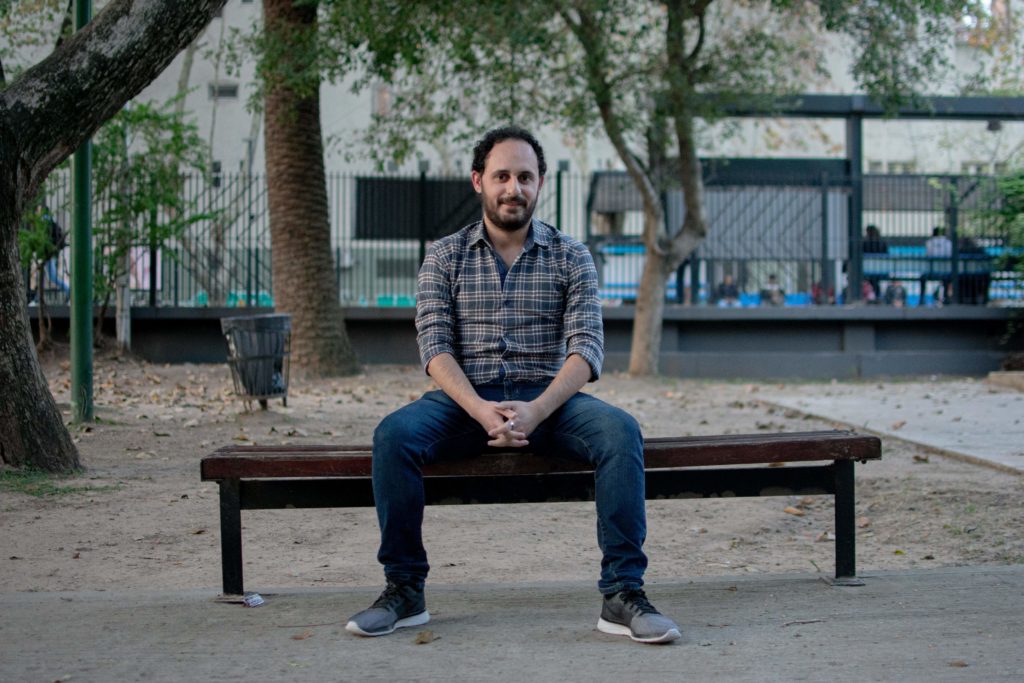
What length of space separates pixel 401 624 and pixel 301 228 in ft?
34.1

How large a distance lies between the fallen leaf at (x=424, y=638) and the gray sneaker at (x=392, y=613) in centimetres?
11

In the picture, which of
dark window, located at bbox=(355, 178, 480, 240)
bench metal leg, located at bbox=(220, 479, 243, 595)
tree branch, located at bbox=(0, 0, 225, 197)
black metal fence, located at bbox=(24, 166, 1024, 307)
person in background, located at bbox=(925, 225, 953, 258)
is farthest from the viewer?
person in background, located at bbox=(925, 225, 953, 258)

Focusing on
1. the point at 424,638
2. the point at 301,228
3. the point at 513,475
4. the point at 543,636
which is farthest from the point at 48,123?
the point at 301,228

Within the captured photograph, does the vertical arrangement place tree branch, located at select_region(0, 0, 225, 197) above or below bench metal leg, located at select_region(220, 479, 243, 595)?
above

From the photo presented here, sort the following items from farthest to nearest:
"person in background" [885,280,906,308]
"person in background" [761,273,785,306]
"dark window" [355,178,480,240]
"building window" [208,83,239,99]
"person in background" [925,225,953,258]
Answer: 1. "building window" [208,83,239,99]
2. "person in background" [885,280,906,308]
3. "person in background" [925,225,953,258]
4. "person in background" [761,273,785,306]
5. "dark window" [355,178,480,240]

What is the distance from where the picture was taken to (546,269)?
4.51 metres

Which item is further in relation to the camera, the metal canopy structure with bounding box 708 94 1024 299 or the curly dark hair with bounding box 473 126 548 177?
the metal canopy structure with bounding box 708 94 1024 299

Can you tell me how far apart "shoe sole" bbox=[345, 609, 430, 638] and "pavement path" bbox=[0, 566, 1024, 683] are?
2 cm

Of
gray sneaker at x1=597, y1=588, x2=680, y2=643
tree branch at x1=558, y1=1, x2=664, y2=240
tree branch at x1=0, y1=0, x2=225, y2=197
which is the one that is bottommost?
gray sneaker at x1=597, y1=588, x2=680, y2=643

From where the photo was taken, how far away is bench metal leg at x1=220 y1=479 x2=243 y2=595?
4207mm

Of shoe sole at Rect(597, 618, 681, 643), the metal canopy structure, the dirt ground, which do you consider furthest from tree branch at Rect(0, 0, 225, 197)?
the metal canopy structure

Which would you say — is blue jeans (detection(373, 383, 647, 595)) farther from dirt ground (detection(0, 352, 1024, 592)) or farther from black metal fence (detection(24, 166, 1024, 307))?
black metal fence (detection(24, 166, 1024, 307))

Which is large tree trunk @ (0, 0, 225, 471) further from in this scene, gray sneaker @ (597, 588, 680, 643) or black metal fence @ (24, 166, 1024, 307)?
black metal fence @ (24, 166, 1024, 307)

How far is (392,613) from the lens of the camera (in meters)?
3.91
